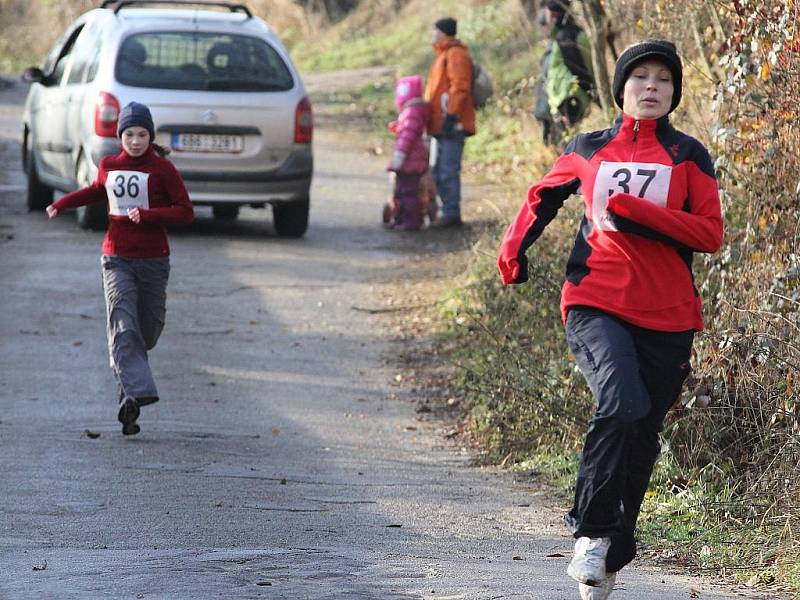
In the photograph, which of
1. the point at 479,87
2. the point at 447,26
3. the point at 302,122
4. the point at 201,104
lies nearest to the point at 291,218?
the point at 302,122

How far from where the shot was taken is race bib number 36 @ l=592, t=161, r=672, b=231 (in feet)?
16.1

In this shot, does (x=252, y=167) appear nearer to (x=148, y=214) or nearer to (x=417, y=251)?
(x=417, y=251)

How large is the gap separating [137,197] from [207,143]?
18.0 feet

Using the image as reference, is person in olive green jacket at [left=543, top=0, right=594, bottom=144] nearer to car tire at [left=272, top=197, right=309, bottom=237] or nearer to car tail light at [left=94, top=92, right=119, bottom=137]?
car tire at [left=272, top=197, right=309, bottom=237]

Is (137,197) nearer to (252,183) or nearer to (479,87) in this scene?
(252,183)

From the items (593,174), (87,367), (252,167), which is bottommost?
(87,367)

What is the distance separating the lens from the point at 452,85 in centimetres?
1483

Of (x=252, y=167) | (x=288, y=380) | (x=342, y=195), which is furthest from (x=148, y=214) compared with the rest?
(x=342, y=195)

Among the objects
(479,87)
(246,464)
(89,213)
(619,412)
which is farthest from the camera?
(479,87)

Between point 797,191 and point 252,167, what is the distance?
7722mm

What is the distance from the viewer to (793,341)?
20.6ft

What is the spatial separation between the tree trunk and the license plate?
131 inches

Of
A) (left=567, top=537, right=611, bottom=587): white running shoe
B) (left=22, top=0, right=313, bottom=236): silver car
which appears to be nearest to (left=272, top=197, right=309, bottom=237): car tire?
(left=22, top=0, right=313, bottom=236): silver car

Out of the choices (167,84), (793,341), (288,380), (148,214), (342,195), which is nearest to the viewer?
(793,341)
